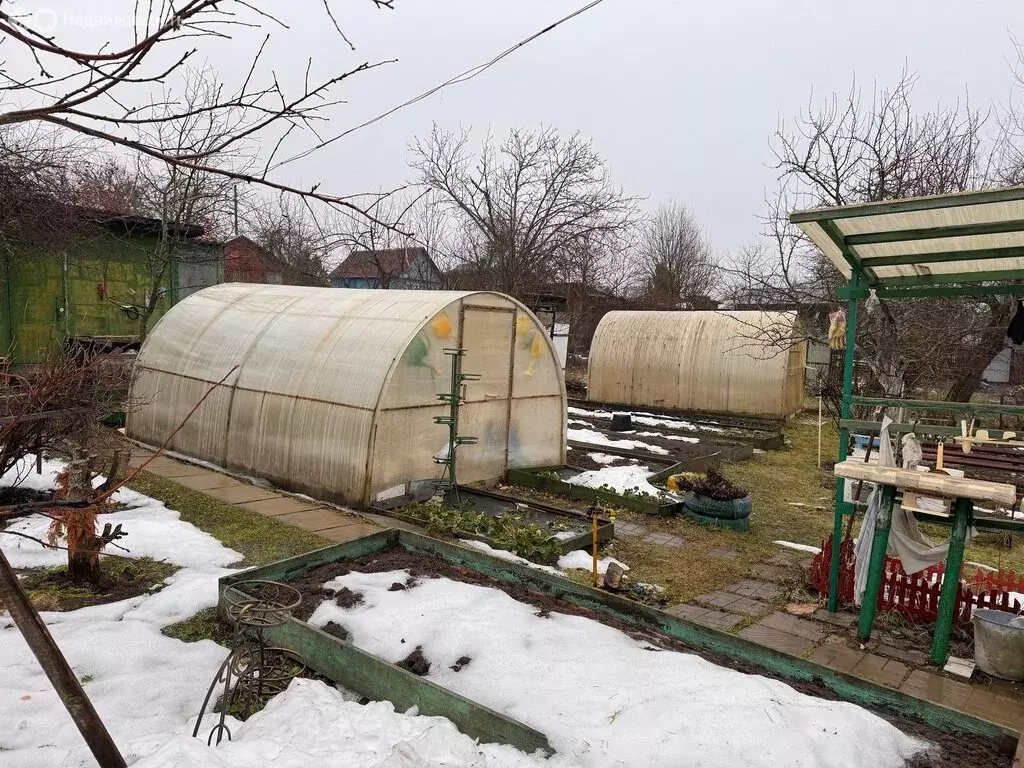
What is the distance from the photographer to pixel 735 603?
6.31 m

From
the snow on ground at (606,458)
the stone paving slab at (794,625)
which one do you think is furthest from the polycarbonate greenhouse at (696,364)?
the stone paving slab at (794,625)

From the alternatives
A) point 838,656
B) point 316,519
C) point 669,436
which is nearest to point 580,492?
point 316,519

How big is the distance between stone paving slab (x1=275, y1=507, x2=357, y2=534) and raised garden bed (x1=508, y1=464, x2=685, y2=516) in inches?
114

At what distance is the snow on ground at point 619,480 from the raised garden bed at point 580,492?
17 centimetres

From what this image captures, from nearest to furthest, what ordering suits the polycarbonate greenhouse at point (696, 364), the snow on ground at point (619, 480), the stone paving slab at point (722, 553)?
1. the stone paving slab at point (722, 553)
2. the snow on ground at point (619, 480)
3. the polycarbonate greenhouse at point (696, 364)

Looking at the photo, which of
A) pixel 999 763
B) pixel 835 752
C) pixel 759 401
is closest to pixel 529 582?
pixel 835 752

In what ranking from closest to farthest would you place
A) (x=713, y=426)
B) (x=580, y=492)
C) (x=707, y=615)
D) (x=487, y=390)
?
(x=707, y=615) < (x=580, y=492) < (x=487, y=390) < (x=713, y=426)

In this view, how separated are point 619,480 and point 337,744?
738 centimetres

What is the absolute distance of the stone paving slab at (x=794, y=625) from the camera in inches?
224

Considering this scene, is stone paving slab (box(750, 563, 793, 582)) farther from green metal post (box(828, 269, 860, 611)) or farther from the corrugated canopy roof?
the corrugated canopy roof

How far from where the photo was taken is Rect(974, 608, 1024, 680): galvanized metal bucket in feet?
16.2

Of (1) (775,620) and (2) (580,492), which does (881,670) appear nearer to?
(1) (775,620)

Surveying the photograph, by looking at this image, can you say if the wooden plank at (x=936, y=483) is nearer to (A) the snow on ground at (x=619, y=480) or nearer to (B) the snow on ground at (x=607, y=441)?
(A) the snow on ground at (x=619, y=480)

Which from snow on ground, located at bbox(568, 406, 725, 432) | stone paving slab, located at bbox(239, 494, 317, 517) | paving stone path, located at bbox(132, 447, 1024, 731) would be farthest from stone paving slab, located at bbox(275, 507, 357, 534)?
snow on ground, located at bbox(568, 406, 725, 432)
